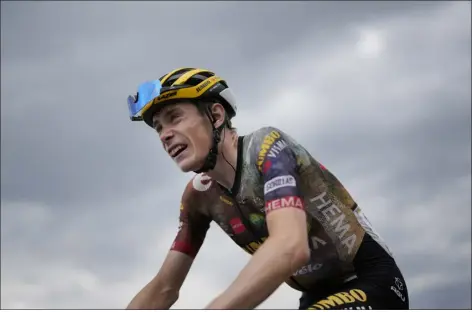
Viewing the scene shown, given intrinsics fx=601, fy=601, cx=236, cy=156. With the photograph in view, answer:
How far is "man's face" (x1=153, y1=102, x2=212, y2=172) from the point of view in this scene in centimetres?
545

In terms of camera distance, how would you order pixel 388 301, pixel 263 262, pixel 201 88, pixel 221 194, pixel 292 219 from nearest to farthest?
pixel 263 262
pixel 292 219
pixel 388 301
pixel 201 88
pixel 221 194

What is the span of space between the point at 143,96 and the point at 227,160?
38.8 inches

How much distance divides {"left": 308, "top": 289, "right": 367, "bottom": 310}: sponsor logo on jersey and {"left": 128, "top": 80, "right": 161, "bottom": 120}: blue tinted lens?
2.35 metres

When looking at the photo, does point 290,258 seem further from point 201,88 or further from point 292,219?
point 201,88

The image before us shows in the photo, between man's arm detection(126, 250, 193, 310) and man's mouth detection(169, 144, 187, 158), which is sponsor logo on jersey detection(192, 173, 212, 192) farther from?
man's mouth detection(169, 144, 187, 158)

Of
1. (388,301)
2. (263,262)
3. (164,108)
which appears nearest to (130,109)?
(164,108)

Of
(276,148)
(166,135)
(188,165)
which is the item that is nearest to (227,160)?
(188,165)

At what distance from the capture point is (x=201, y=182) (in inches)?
250

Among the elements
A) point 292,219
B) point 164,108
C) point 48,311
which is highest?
point 164,108

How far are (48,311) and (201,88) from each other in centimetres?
248

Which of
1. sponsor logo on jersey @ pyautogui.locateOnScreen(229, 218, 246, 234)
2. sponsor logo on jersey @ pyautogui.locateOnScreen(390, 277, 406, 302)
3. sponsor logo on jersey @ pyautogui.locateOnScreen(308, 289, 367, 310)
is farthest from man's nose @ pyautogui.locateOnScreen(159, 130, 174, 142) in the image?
sponsor logo on jersey @ pyautogui.locateOnScreen(390, 277, 406, 302)

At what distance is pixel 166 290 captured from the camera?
625 centimetres

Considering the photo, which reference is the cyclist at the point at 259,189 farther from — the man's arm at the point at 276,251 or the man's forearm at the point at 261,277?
the man's forearm at the point at 261,277

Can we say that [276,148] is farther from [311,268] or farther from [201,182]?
[201,182]
